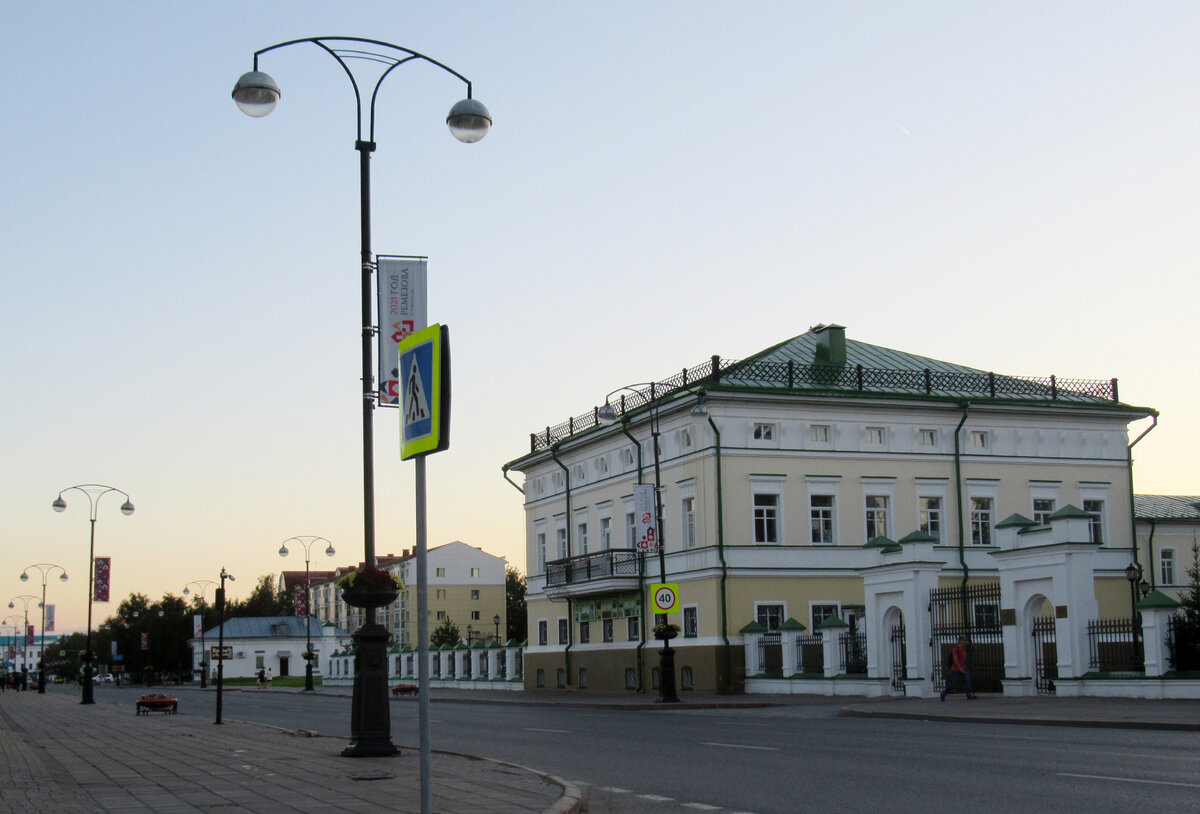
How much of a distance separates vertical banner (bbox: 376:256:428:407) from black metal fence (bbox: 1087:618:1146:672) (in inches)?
713

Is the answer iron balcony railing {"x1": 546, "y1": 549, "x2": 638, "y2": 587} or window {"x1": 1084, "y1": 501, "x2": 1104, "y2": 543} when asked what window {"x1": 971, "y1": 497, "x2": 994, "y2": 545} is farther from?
iron balcony railing {"x1": 546, "y1": 549, "x2": 638, "y2": 587}

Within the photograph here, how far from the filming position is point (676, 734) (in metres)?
22.4

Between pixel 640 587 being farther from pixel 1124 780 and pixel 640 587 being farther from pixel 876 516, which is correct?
pixel 1124 780

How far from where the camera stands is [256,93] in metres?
16.9

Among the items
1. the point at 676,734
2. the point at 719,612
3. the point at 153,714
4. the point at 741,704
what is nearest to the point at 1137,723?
the point at 676,734

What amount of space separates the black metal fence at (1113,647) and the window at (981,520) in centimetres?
1596

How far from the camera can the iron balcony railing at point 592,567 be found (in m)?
48.0

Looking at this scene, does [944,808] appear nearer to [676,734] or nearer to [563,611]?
[676,734]

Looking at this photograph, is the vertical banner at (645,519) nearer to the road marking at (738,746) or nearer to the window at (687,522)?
the window at (687,522)

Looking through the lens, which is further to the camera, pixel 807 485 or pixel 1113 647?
pixel 807 485

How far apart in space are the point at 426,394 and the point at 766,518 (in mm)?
37297

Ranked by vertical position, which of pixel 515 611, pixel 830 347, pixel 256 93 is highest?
pixel 830 347

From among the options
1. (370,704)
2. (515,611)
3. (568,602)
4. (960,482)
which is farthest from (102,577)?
(515,611)

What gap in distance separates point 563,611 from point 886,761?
3984 centimetres
